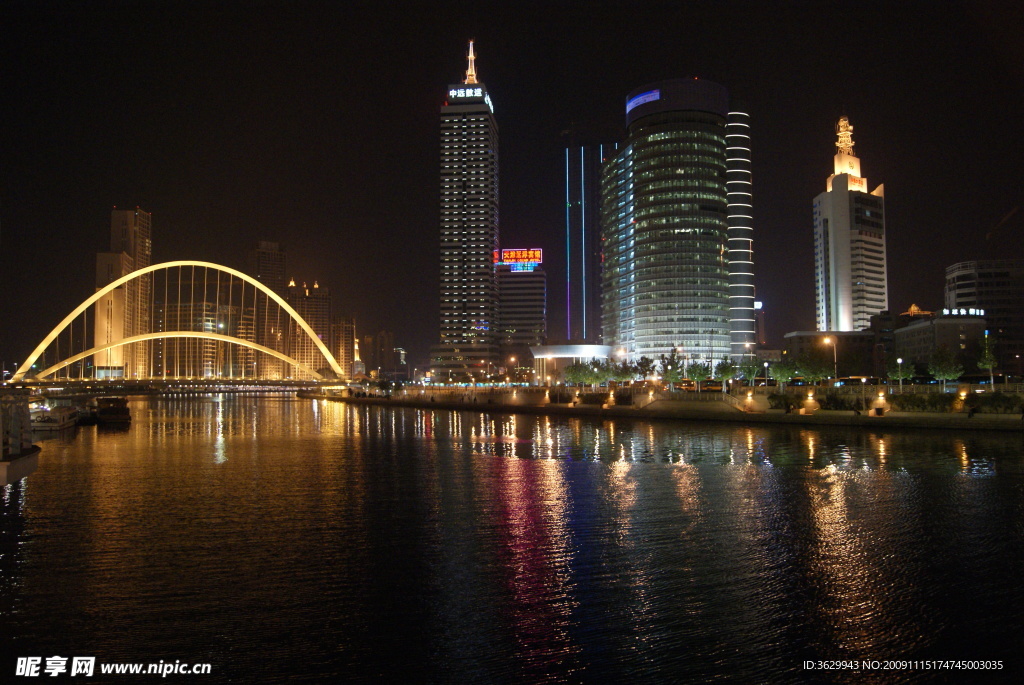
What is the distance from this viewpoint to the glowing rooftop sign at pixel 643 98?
4724 inches

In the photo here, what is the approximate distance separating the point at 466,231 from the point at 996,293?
107m

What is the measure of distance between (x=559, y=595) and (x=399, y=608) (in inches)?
102

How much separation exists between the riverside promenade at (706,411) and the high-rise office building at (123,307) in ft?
118

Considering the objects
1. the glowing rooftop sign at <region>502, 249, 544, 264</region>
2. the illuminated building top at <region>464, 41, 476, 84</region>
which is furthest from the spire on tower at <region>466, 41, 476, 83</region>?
the glowing rooftop sign at <region>502, 249, 544, 264</region>

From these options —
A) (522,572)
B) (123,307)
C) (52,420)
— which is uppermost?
(123,307)

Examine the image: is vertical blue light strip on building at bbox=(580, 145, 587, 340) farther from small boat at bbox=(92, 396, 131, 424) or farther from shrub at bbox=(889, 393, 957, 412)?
shrub at bbox=(889, 393, 957, 412)

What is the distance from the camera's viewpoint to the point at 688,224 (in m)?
117

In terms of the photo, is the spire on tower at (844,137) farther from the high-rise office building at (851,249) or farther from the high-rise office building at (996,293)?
the high-rise office building at (996,293)

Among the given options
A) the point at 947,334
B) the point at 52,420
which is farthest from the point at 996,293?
the point at 52,420

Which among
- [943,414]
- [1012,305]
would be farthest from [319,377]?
[1012,305]

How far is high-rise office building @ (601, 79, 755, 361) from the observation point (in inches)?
4606

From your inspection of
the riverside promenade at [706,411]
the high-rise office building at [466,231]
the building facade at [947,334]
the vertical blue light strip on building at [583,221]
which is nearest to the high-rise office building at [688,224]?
the vertical blue light strip on building at [583,221]

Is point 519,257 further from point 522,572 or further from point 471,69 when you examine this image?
point 522,572

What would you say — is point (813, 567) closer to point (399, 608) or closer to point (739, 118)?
point (399, 608)
